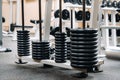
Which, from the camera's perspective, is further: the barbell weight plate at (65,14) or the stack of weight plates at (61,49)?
the barbell weight plate at (65,14)

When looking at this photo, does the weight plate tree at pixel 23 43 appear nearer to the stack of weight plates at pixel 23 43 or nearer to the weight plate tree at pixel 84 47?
the stack of weight plates at pixel 23 43

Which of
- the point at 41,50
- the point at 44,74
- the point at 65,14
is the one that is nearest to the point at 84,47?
the point at 44,74

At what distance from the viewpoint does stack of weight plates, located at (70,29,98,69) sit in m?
1.78

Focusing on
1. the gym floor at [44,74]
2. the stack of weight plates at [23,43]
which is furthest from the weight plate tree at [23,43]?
the gym floor at [44,74]

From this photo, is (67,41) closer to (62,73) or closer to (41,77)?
(62,73)

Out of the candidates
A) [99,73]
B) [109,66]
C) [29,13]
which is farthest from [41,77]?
[29,13]

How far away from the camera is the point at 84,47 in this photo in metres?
1.78

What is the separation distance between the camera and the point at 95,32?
182 centimetres

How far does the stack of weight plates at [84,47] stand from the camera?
178cm

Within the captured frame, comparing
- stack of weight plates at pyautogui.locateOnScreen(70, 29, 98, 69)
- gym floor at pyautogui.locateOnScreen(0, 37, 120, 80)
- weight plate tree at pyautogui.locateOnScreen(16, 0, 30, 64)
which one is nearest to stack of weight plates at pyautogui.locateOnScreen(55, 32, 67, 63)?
gym floor at pyautogui.locateOnScreen(0, 37, 120, 80)

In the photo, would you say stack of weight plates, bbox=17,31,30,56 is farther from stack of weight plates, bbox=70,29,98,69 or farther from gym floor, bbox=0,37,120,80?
stack of weight plates, bbox=70,29,98,69

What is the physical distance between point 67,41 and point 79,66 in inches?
16.5

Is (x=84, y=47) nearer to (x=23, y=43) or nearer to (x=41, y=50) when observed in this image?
(x=41, y=50)

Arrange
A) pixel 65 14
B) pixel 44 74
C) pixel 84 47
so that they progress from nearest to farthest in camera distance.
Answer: pixel 84 47 < pixel 44 74 < pixel 65 14
